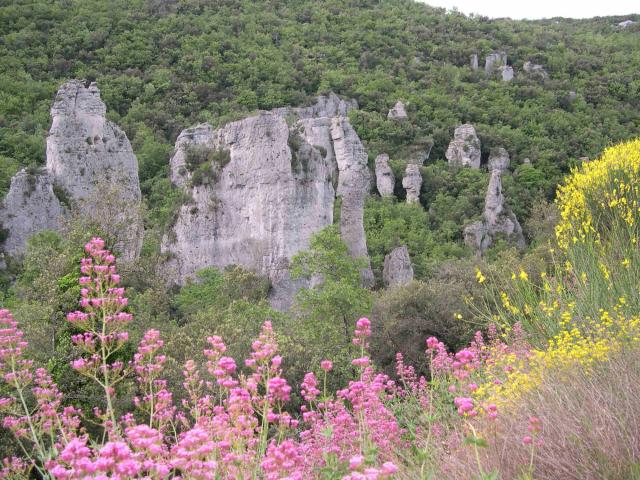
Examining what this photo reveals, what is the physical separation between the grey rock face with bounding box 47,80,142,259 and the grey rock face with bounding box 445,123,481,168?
1364 inches

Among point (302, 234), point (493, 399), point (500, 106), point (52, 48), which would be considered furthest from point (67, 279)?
point (500, 106)

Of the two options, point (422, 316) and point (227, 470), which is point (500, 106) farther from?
point (227, 470)

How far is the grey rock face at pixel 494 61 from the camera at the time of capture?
268ft

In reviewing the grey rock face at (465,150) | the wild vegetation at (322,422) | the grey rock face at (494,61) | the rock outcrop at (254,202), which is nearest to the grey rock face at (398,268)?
the rock outcrop at (254,202)

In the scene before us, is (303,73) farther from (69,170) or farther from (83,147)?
(69,170)

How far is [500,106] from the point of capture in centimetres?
7088

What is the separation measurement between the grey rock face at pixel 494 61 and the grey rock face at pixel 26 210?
63.9 m

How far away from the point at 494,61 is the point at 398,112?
898 inches

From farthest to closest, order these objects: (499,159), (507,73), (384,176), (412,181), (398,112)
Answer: (507,73)
(398,112)
(499,159)
(384,176)
(412,181)

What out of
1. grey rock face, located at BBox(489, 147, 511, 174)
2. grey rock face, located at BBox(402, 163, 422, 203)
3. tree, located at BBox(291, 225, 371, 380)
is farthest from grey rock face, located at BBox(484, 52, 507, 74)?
tree, located at BBox(291, 225, 371, 380)

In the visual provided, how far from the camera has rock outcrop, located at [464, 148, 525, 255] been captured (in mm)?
47000

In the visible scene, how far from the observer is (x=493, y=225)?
159ft

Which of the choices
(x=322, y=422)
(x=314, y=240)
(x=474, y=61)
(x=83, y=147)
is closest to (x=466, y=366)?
(x=322, y=422)

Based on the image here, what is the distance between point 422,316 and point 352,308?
8.14 feet
